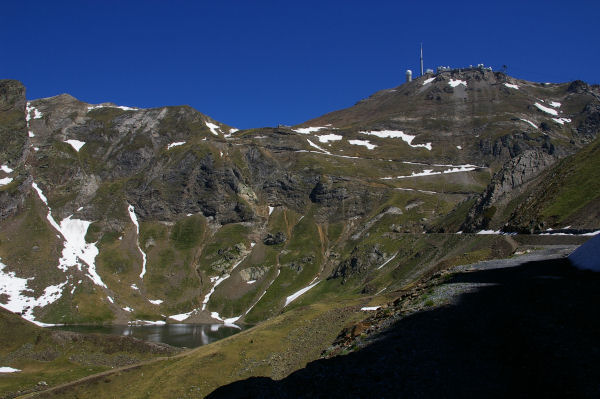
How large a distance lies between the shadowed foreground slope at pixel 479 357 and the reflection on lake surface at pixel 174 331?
102676 millimetres

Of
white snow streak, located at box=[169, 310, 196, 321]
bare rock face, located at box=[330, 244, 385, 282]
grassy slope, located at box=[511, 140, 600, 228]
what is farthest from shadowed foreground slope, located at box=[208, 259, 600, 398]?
white snow streak, located at box=[169, 310, 196, 321]

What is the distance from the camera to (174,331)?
470ft

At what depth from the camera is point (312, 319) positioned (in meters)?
56.9

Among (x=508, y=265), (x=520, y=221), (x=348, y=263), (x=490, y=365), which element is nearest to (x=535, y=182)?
(x=520, y=221)

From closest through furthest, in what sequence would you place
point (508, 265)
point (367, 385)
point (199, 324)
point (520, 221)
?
point (367, 385) < point (508, 265) < point (520, 221) < point (199, 324)

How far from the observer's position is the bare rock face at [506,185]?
8906 cm

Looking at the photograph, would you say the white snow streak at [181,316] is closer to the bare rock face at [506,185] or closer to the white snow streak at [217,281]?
the white snow streak at [217,281]

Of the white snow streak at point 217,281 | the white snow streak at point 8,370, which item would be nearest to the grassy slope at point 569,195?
the white snow streak at point 8,370

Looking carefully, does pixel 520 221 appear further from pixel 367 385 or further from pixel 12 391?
pixel 12 391

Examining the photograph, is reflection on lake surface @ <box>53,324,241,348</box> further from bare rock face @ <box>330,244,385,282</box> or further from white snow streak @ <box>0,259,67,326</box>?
bare rock face @ <box>330,244,385,282</box>

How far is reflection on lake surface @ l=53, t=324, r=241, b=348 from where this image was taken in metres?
124

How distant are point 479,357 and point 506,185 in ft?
289

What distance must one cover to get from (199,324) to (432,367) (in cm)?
15263

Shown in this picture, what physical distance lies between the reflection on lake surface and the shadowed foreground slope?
337 ft
